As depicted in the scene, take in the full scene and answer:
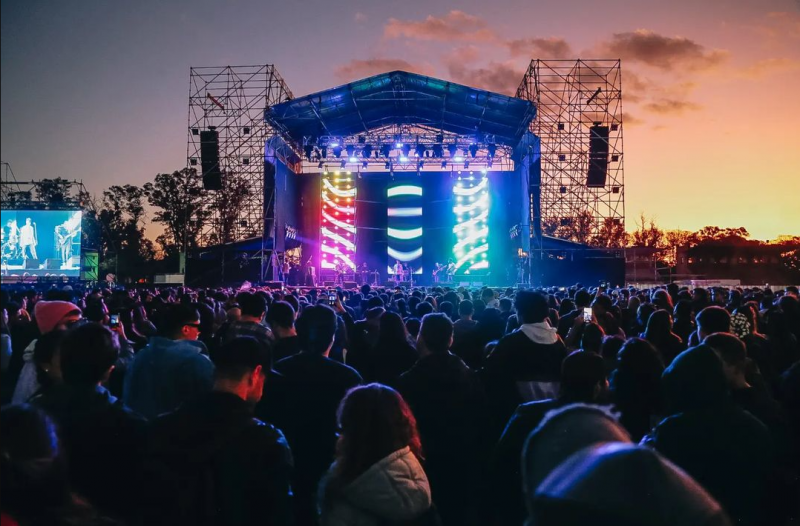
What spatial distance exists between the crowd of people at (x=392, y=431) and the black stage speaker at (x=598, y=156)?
22.2 metres

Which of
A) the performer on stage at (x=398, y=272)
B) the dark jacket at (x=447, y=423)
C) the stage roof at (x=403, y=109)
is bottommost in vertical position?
the dark jacket at (x=447, y=423)

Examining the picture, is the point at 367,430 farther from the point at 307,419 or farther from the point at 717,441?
the point at 717,441

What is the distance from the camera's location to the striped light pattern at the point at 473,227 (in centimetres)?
2905

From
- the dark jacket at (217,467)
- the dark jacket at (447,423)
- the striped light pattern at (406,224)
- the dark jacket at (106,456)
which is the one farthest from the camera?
the striped light pattern at (406,224)

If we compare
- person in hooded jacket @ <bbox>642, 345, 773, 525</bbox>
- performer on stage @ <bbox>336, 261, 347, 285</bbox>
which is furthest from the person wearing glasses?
performer on stage @ <bbox>336, 261, 347, 285</bbox>

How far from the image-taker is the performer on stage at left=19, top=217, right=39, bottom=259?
24.0m

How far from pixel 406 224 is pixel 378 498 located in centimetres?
2846

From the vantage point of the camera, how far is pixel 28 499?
56.2 inches

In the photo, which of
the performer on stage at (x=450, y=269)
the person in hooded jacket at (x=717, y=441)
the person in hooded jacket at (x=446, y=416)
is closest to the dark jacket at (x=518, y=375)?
the person in hooded jacket at (x=446, y=416)

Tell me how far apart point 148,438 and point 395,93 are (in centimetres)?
2389

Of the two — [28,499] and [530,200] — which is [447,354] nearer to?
[28,499]

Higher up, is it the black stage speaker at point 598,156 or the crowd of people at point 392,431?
the black stage speaker at point 598,156

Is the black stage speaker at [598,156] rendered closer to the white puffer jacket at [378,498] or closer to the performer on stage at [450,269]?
the performer on stage at [450,269]

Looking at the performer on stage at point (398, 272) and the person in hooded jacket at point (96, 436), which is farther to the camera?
the performer on stage at point (398, 272)
